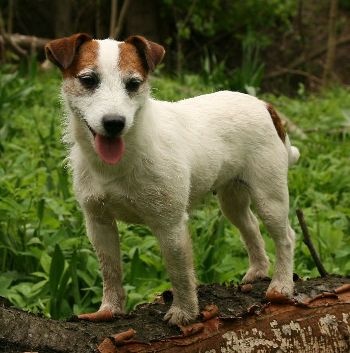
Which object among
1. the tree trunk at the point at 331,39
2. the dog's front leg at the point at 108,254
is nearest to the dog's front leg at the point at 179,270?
the dog's front leg at the point at 108,254

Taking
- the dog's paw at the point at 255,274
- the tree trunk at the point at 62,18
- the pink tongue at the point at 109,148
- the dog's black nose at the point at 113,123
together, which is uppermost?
the dog's black nose at the point at 113,123

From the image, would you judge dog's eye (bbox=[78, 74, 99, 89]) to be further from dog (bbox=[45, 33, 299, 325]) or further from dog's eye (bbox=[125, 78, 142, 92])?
dog's eye (bbox=[125, 78, 142, 92])

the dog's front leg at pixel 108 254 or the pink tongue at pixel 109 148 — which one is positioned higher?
the pink tongue at pixel 109 148

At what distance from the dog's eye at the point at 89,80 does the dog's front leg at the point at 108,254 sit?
0.71m

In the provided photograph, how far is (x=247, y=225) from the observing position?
4.33 metres

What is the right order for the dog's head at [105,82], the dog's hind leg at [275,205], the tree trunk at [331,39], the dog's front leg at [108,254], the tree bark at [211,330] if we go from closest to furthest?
1. the tree bark at [211,330]
2. the dog's head at [105,82]
3. the dog's front leg at [108,254]
4. the dog's hind leg at [275,205]
5. the tree trunk at [331,39]

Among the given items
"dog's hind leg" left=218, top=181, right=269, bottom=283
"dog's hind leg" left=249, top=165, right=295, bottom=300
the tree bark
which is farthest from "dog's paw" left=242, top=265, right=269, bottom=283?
the tree bark

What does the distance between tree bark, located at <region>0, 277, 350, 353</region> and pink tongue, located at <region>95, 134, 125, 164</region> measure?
0.68 metres

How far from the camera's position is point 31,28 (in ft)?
51.7

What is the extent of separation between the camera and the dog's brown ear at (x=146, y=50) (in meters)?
3.19

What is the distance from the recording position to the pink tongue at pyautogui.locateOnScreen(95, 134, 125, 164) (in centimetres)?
308

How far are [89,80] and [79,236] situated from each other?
6.77ft

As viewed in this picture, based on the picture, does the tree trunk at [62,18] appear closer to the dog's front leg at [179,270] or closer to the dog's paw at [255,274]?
the dog's paw at [255,274]

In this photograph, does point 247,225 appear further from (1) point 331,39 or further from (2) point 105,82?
(1) point 331,39
